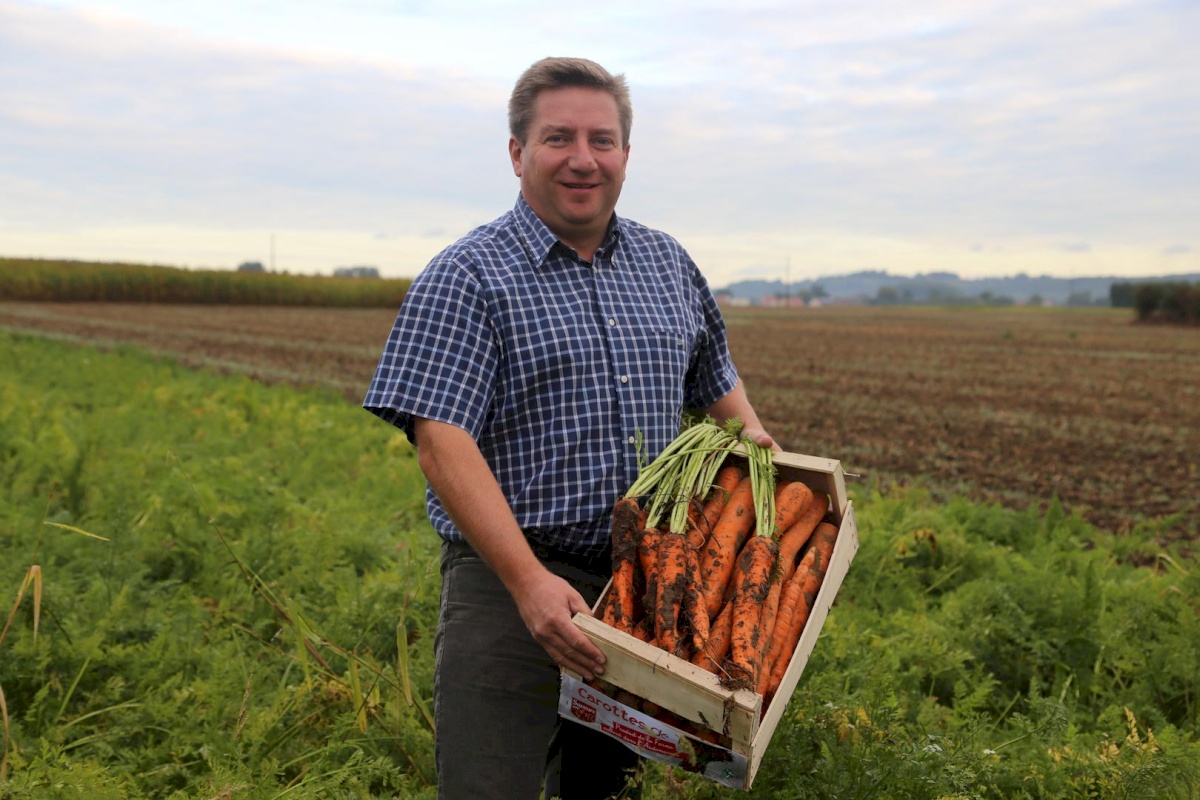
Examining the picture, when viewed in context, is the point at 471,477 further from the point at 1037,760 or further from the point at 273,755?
the point at 1037,760

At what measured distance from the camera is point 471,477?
2402 millimetres

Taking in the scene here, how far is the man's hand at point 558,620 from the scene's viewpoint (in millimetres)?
2289

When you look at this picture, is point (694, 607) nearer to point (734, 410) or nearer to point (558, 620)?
point (558, 620)

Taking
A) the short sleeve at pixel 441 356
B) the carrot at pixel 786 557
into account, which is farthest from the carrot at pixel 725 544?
the short sleeve at pixel 441 356

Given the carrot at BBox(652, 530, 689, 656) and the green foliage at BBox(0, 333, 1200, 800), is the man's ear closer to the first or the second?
the carrot at BBox(652, 530, 689, 656)

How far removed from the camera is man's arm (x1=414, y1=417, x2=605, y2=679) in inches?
90.8

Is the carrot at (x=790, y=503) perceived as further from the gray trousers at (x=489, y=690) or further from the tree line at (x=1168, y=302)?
the tree line at (x=1168, y=302)

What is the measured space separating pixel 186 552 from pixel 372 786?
263 cm

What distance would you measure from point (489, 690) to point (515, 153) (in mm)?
1470

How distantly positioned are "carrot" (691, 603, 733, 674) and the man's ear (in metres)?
1.33

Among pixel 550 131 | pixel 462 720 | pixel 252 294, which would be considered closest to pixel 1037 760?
pixel 462 720

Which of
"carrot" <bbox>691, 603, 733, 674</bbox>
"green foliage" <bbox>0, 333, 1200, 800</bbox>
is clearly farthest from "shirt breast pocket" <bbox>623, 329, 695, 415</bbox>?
"green foliage" <bbox>0, 333, 1200, 800</bbox>

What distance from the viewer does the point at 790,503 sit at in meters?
2.70

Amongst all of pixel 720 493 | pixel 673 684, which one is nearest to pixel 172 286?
pixel 720 493
